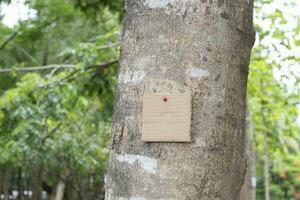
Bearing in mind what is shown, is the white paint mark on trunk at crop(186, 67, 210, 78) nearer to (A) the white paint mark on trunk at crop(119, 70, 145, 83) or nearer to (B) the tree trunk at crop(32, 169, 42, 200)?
(A) the white paint mark on trunk at crop(119, 70, 145, 83)

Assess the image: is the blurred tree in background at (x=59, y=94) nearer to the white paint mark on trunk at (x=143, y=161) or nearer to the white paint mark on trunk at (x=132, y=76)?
the white paint mark on trunk at (x=132, y=76)

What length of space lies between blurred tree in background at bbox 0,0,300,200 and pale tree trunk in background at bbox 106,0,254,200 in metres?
2.11

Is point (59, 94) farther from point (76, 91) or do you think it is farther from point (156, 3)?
point (156, 3)

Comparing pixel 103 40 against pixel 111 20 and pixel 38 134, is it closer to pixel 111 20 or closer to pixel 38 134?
pixel 38 134

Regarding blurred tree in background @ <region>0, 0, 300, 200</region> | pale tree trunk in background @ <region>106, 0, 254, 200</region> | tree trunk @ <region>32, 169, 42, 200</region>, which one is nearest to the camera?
pale tree trunk in background @ <region>106, 0, 254, 200</region>

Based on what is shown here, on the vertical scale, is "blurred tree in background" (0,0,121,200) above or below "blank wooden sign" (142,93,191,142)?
above

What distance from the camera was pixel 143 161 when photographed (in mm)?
1587

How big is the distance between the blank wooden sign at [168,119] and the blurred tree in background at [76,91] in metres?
2.24

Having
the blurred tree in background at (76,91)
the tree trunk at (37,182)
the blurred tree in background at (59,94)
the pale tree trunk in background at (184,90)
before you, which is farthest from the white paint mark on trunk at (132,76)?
the tree trunk at (37,182)

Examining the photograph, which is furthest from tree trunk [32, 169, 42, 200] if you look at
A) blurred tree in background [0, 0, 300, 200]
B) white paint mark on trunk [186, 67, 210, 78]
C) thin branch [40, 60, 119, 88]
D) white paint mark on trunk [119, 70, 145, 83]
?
white paint mark on trunk [186, 67, 210, 78]

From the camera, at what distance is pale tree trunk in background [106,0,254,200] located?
5.16 feet

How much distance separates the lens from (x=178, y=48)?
5.31 ft

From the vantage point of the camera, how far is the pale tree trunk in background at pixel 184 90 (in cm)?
157

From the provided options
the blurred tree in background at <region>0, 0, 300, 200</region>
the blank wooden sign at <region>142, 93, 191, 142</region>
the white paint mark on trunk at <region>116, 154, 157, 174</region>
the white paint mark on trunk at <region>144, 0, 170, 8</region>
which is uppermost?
the blurred tree in background at <region>0, 0, 300, 200</region>
